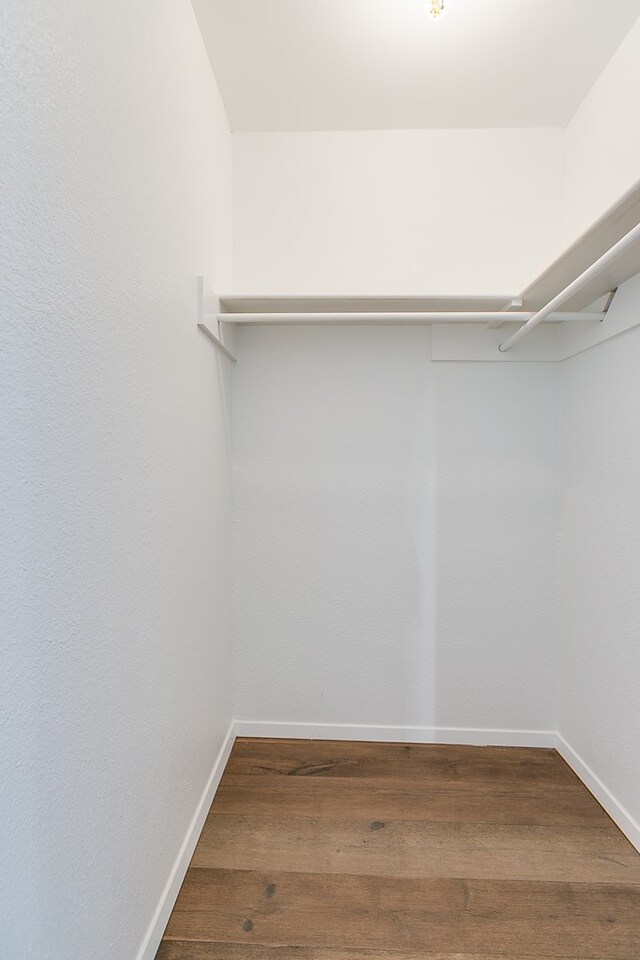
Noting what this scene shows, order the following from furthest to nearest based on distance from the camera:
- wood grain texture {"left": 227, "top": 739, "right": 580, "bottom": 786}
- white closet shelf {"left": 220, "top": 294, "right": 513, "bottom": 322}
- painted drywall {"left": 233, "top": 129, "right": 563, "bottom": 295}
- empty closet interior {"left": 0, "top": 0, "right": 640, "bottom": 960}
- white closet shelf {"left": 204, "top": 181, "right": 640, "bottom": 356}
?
1. painted drywall {"left": 233, "top": 129, "right": 563, "bottom": 295}
2. wood grain texture {"left": 227, "top": 739, "right": 580, "bottom": 786}
3. white closet shelf {"left": 220, "top": 294, "right": 513, "bottom": 322}
4. white closet shelf {"left": 204, "top": 181, "right": 640, "bottom": 356}
5. empty closet interior {"left": 0, "top": 0, "right": 640, "bottom": 960}

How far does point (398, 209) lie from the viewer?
2133 mm

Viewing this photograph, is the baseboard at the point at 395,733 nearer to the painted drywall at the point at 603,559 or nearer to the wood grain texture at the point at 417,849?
the painted drywall at the point at 603,559

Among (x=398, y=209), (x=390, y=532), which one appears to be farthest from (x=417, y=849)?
(x=398, y=209)

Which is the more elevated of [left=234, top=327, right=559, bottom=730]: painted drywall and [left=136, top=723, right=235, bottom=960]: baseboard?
[left=234, top=327, right=559, bottom=730]: painted drywall

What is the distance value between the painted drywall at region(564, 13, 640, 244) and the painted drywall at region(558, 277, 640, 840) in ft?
1.26

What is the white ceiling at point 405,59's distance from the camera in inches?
61.6

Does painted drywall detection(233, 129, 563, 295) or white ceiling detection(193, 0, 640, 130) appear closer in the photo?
white ceiling detection(193, 0, 640, 130)

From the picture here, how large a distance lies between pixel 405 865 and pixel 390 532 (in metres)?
1.14

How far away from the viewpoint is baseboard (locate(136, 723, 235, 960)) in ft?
3.90

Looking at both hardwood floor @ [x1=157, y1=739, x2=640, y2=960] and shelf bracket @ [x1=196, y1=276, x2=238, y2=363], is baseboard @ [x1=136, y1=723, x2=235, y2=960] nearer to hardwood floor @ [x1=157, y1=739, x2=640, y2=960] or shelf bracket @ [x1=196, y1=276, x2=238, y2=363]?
hardwood floor @ [x1=157, y1=739, x2=640, y2=960]

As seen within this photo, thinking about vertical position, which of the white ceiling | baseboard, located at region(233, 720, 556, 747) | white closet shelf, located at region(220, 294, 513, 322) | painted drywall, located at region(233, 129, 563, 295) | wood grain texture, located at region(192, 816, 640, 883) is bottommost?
wood grain texture, located at region(192, 816, 640, 883)

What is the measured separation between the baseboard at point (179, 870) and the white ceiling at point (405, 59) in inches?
97.1

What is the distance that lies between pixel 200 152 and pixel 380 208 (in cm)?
81

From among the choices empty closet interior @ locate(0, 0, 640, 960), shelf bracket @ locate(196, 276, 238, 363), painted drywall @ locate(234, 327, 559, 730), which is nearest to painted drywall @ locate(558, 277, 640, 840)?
empty closet interior @ locate(0, 0, 640, 960)
